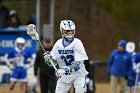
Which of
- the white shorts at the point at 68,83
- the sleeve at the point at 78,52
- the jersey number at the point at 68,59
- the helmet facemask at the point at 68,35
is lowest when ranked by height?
the white shorts at the point at 68,83

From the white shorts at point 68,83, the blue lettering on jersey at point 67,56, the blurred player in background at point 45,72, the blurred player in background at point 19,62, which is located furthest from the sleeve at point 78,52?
the blurred player in background at point 19,62

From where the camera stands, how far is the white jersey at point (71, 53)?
58.2ft

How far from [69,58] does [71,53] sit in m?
0.12

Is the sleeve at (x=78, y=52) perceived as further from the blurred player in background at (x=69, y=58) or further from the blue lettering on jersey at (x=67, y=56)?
the blue lettering on jersey at (x=67, y=56)

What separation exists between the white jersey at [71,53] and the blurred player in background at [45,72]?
12.8 feet

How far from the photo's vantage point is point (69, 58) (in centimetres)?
1788

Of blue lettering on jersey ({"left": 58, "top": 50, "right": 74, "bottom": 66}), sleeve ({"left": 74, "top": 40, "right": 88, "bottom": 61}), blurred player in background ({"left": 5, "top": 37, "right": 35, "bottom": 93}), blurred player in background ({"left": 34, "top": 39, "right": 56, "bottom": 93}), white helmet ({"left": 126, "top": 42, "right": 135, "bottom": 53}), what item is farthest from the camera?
white helmet ({"left": 126, "top": 42, "right": 135, "bottom": 53})

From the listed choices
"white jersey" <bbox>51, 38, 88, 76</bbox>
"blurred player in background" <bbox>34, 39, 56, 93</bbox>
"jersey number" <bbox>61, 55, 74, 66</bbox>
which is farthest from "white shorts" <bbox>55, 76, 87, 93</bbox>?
"blurred player in background" <bbox>34, 39, 56, 93</bbox>

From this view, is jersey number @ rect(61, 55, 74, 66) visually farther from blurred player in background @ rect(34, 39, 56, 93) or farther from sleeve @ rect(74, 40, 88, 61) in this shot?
blurred player in background @ rect(34, 39, 56, 93)

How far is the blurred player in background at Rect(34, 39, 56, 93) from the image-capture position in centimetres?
2197

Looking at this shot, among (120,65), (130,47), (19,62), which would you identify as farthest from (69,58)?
(130,47)

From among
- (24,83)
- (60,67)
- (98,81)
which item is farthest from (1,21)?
(60,67)

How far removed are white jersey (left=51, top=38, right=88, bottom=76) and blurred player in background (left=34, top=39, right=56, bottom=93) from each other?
12.8ft

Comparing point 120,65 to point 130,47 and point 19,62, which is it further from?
point 19,62
